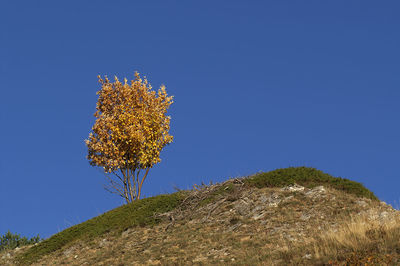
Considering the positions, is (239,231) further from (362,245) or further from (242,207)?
(362,245)

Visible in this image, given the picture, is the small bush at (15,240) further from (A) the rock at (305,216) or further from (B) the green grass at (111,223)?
(A) the rock at (305,216)

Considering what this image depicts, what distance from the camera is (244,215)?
810 inches

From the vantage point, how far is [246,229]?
1872 centimetres

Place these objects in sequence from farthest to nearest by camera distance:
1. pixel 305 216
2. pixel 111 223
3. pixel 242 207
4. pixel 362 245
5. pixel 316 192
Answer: pixel 111 223, pixel 316 192, pixel 242 207, pixel 305 216, pixel 362 245

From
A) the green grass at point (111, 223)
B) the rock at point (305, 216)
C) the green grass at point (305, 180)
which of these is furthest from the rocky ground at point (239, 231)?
the green grass at point (305, 180)

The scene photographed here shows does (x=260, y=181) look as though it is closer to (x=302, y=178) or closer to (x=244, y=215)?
(x=302, y=178)

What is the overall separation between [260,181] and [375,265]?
13262mm

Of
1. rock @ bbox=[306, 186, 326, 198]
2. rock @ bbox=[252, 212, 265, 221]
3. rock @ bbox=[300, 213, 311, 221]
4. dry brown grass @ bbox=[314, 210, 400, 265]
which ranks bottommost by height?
dry brown grass @ bbox=[314, 210, 400, 265]

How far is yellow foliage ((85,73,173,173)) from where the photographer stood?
3203cm

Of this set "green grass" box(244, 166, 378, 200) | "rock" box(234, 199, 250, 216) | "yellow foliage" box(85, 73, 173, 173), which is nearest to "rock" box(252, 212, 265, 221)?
"rock" box(234, 199, 250, 216)

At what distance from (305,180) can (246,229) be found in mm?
7073

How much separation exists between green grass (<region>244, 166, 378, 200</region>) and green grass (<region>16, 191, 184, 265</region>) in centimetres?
471

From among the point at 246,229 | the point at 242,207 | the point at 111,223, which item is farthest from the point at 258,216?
the point at 111,223

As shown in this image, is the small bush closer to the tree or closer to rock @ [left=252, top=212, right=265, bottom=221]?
the tree
